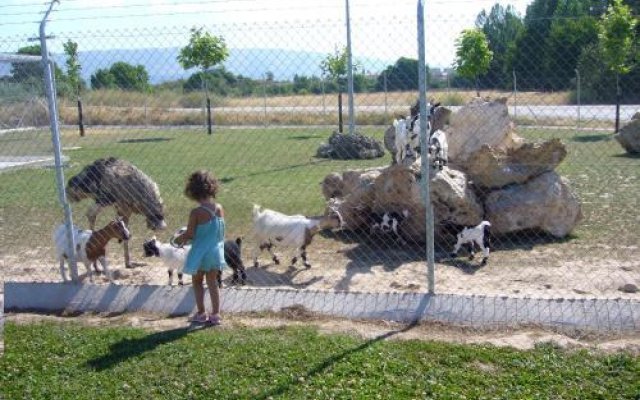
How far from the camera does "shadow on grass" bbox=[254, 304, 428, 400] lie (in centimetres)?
470

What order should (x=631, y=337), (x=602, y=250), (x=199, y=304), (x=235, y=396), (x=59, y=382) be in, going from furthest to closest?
1. (x=602, y=250)
2. (x=199, y=304)
3. (x=631, y=337)
4. (x=59, y=382)
5. (x=235, y=396)

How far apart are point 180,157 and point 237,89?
10.6 meters

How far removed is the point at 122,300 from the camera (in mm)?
6691

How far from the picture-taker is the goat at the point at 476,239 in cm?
812

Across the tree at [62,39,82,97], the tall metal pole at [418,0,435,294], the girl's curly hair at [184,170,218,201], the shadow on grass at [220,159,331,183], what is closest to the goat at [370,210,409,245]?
the tall metal pole at [418,0,435,294]

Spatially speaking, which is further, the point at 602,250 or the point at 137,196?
the point at 137,196

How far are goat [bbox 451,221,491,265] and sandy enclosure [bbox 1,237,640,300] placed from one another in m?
0.12

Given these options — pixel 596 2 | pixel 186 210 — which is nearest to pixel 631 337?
pixel 596 2

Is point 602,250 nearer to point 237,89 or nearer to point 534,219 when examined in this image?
point 534,219

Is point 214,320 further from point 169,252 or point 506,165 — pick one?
point 506,165

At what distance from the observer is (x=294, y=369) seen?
5020 millimetres

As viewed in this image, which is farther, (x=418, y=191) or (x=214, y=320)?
(x=418, y=191)

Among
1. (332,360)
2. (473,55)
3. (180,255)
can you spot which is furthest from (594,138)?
(332,360)

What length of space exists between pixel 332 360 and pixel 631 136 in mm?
14489
